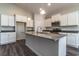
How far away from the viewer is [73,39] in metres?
4.49

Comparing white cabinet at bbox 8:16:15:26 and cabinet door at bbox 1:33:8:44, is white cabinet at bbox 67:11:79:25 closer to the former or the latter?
white cabinet at bbox 8:16:15:26

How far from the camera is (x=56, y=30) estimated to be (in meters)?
5.32

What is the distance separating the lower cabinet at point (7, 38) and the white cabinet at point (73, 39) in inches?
141

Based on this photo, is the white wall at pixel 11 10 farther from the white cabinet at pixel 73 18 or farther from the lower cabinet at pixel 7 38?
the white cabinet at pixel 73 18

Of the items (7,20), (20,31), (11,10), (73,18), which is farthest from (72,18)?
(7,20)

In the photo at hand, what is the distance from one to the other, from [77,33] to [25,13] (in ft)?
10.3

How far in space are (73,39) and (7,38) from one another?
402 cm

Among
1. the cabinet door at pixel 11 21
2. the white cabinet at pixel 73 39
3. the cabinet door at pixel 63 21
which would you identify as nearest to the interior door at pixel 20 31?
the cabinet door at pixel 11 21

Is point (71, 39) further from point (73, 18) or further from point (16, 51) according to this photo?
point (16, 51)

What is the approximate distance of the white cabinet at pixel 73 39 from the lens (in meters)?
4.31

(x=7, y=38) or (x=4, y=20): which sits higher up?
(x=4, y=20)

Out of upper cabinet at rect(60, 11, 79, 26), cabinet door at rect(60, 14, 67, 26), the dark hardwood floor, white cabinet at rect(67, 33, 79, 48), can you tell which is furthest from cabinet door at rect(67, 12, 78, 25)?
the dark hardwood floor

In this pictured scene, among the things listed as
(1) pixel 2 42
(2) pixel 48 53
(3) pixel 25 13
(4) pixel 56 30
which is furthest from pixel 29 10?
(2) pixel 48 53

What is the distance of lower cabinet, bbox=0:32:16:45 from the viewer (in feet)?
17.9
